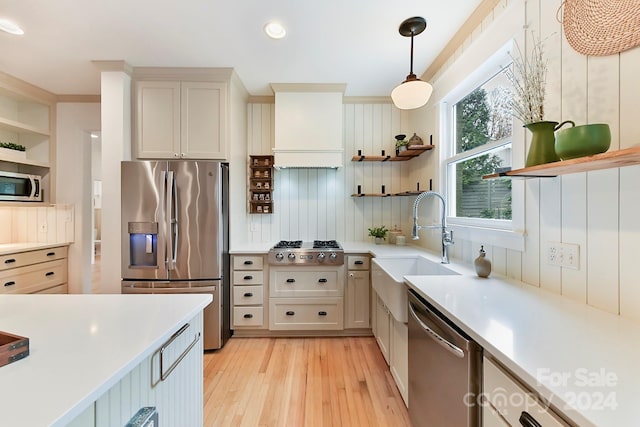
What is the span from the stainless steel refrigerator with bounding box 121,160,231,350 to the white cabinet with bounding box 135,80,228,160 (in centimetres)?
25

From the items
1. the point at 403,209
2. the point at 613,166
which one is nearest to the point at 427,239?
the point at 403,209

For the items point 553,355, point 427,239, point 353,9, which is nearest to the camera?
point 553,355

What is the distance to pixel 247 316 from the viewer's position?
2.62 m

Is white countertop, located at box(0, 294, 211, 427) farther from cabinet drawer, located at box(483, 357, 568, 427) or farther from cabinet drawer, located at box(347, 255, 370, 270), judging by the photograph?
cabinet drawer, located at box(347, 255, 370, 270)

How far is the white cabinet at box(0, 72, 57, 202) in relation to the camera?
2906 millimetres

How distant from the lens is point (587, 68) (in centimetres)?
109

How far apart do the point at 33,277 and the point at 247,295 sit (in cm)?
240

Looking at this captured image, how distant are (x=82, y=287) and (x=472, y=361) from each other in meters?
4.19

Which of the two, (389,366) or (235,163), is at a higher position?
(235,163)

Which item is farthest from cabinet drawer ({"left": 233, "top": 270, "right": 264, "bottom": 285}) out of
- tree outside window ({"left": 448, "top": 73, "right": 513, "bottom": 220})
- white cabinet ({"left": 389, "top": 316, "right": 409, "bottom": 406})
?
tree outside window ({"left": 448, "top": 73, "right": 513, "bottom": 220})

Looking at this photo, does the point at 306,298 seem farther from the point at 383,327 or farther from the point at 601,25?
the point at 601,25

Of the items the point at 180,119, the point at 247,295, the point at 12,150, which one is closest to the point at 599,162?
the point at 247,295

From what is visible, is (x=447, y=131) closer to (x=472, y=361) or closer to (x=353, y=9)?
(x=353, y=9)

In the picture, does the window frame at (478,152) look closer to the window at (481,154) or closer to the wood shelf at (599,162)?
the window at (481,154)
